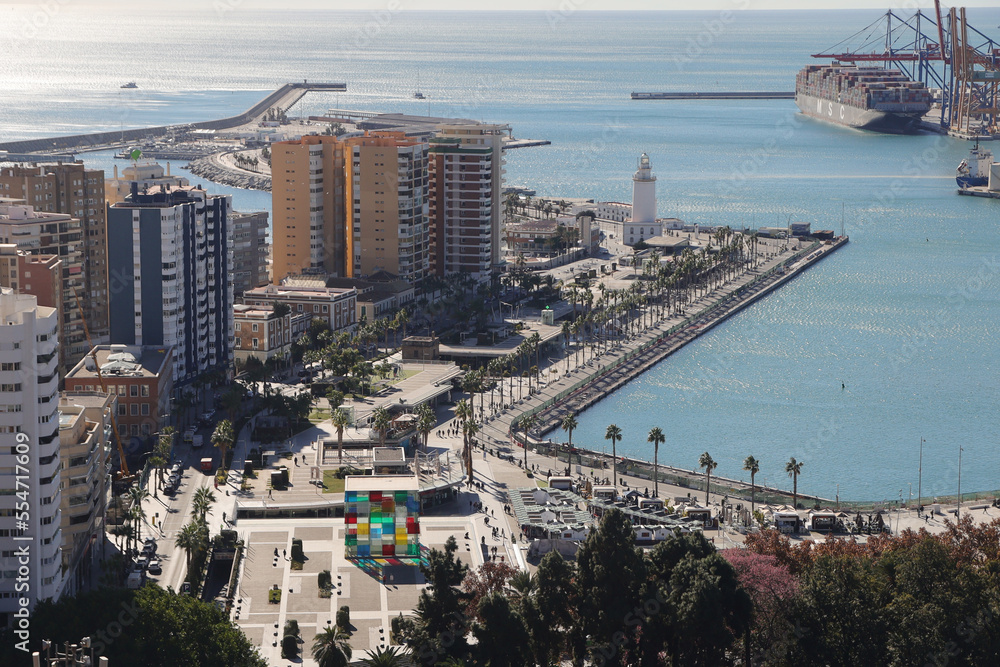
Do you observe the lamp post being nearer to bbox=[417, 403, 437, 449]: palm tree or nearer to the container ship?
bbox=[417, 403, 437, 449]: palm tree

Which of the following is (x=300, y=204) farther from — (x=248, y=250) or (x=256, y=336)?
(x=256, y=336)

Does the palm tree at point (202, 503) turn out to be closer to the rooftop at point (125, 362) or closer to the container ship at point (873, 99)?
the rooftop at point (125, 362)

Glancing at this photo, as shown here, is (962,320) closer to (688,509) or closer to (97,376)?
(688,509)

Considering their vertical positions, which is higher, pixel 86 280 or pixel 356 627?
pixel 86 280

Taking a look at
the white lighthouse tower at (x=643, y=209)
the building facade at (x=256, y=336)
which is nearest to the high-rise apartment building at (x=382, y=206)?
the building facade at (x=256, y=336)

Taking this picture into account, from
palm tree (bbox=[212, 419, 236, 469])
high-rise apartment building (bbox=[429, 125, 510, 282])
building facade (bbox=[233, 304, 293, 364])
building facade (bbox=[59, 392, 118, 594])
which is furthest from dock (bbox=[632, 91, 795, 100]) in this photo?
building facade (bbox=[59, 392, 118, 594])

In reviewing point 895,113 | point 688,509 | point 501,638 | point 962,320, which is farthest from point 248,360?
point 895,113

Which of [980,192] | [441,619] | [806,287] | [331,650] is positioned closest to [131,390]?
[331,650]
